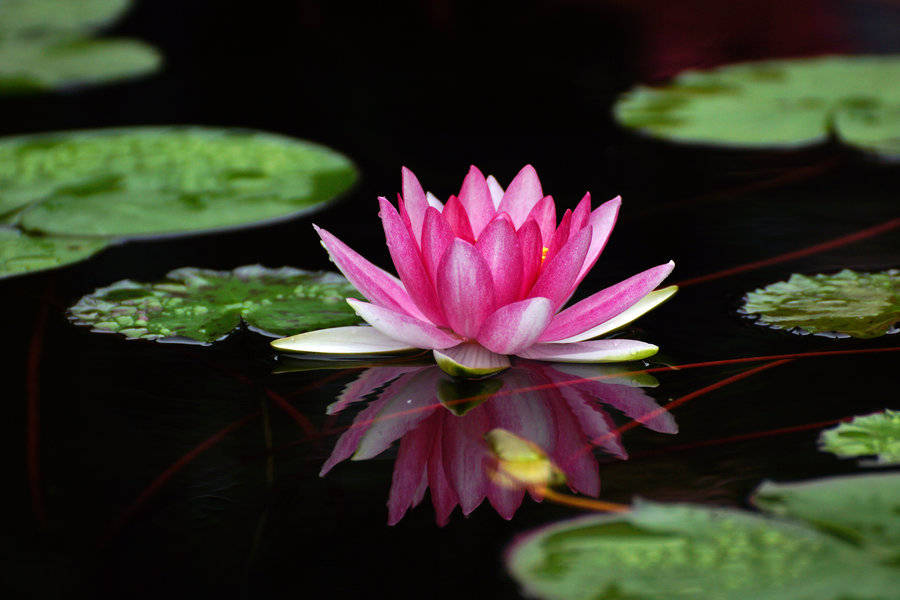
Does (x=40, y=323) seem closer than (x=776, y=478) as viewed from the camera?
No

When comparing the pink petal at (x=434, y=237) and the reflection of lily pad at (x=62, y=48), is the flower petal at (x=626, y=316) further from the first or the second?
the reflection of lily pad at (x=62, y=48)

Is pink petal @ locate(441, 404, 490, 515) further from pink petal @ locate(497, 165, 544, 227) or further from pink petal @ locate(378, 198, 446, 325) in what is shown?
pink petal @ locate(497, 165, 544, 227)

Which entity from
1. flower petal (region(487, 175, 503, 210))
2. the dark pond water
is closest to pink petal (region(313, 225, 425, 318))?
the dark pond water

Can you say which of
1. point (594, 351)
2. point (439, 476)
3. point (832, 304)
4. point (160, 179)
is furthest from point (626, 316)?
point (160, 179)

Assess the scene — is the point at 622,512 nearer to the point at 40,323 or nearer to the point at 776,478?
the point at 776,478

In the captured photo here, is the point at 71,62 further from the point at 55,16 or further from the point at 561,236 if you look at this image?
the point at 561,236

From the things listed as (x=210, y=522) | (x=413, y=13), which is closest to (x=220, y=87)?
(x=413, y=13)

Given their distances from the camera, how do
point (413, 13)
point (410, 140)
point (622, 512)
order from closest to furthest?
1. point (622, 512)
2. point (410, 140)
3. point (413, 13)
